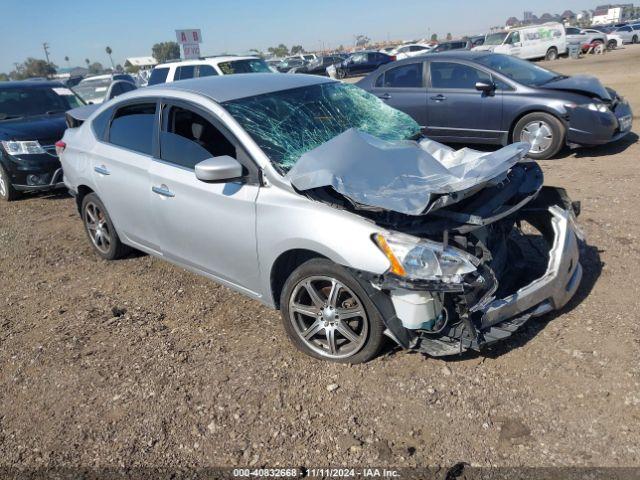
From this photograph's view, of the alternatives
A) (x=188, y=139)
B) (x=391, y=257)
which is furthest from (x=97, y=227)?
(x=391, y=257)

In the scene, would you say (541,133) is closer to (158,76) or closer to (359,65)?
(158,76)

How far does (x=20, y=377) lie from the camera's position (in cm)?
349

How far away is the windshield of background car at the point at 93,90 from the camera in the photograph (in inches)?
534

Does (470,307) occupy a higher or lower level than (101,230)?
higher

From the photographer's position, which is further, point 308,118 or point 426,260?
point 308,118

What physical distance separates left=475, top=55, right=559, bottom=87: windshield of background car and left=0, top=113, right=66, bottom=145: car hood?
6481 millimetres

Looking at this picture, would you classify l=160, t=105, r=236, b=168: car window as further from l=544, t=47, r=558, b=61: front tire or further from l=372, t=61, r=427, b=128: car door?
l=544, t=47, r=558, b=61: front tire

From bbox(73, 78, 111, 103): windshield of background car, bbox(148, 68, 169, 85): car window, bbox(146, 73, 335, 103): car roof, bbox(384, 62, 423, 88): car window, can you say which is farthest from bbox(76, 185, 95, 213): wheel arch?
bbox(73, 78, 111, 103): windshield of background car

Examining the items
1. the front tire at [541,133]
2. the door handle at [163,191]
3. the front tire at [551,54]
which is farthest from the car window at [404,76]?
the front tire at [551,54]

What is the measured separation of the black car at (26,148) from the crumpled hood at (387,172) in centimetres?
579

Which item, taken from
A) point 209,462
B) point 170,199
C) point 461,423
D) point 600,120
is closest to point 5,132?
point 170,199

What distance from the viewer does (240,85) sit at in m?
4.06

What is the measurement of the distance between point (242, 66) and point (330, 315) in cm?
1016

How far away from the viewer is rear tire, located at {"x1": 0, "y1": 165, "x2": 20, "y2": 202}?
7.74 meters
